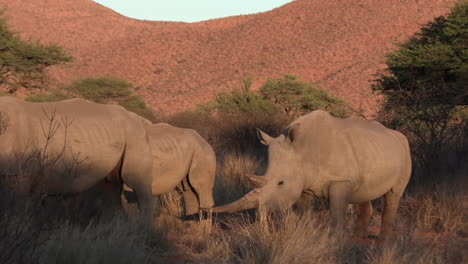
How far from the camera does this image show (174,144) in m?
8.18

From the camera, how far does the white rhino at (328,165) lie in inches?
259

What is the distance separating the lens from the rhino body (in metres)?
8.01

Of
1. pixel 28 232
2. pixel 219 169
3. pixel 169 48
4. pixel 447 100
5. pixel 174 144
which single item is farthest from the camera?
pixel 169 48

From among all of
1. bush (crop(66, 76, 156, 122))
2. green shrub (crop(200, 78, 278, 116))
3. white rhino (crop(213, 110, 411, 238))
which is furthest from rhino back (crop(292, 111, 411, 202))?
bush (crop(66, 76, 156, 122))

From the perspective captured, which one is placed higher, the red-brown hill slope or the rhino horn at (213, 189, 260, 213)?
the rhino horn at (213, 189, 260, 213)

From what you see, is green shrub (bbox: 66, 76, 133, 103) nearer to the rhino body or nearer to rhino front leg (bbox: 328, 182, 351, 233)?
the rhino body

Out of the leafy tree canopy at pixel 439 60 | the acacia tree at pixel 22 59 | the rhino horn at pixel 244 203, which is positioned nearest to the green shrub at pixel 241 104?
the leafy tree canopy at pixel 439 60

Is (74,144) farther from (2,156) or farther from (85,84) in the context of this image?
(85,84)

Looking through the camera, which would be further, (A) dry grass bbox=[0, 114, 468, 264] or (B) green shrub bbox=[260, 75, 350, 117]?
(B) green shrub bbox=[260, 75, 350, 117]

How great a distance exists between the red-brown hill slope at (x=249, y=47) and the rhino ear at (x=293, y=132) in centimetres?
3850

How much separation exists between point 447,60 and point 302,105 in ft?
29.0

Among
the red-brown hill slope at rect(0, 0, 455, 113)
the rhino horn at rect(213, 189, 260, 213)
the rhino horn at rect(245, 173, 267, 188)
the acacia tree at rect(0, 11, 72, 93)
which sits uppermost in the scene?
the rhino horn at rect(245, 173, 267, 188)

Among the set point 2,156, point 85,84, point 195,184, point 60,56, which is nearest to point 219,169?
point 195,184

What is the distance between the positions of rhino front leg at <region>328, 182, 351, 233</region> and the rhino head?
0.32 m
